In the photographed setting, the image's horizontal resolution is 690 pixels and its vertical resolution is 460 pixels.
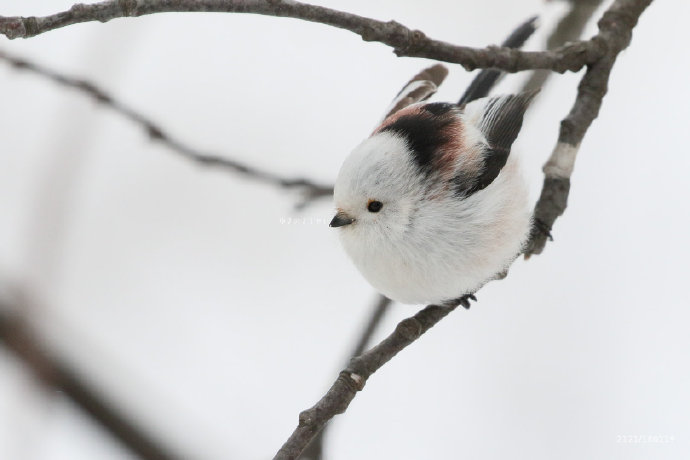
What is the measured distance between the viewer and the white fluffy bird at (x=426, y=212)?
1.80 meters

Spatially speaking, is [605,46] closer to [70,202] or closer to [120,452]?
[70,202]

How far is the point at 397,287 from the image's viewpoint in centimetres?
180

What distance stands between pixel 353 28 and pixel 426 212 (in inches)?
22.2

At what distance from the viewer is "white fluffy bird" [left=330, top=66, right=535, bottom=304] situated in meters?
1.80

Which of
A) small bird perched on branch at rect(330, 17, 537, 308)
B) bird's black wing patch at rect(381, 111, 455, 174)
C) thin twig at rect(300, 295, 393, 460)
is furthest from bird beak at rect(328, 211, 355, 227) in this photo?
thin twig at rect(300, 295, 393, 460)

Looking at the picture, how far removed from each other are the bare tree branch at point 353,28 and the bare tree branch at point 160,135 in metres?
0.58

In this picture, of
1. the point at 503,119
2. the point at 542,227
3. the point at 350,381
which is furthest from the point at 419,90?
the point at 350,381

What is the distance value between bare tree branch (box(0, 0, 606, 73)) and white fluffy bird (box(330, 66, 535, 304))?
0.26 m

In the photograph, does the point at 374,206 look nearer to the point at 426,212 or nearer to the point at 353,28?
the point at 426,212

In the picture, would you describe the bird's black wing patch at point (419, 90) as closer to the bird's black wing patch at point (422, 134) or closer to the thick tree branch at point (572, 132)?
the bird's black wing patch at point (422, 134)

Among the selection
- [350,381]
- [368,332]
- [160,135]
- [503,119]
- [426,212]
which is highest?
[503,119]

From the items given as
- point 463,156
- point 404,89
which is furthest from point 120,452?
point 404,89

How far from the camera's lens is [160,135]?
6.07ft

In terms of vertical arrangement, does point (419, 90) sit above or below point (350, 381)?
above
